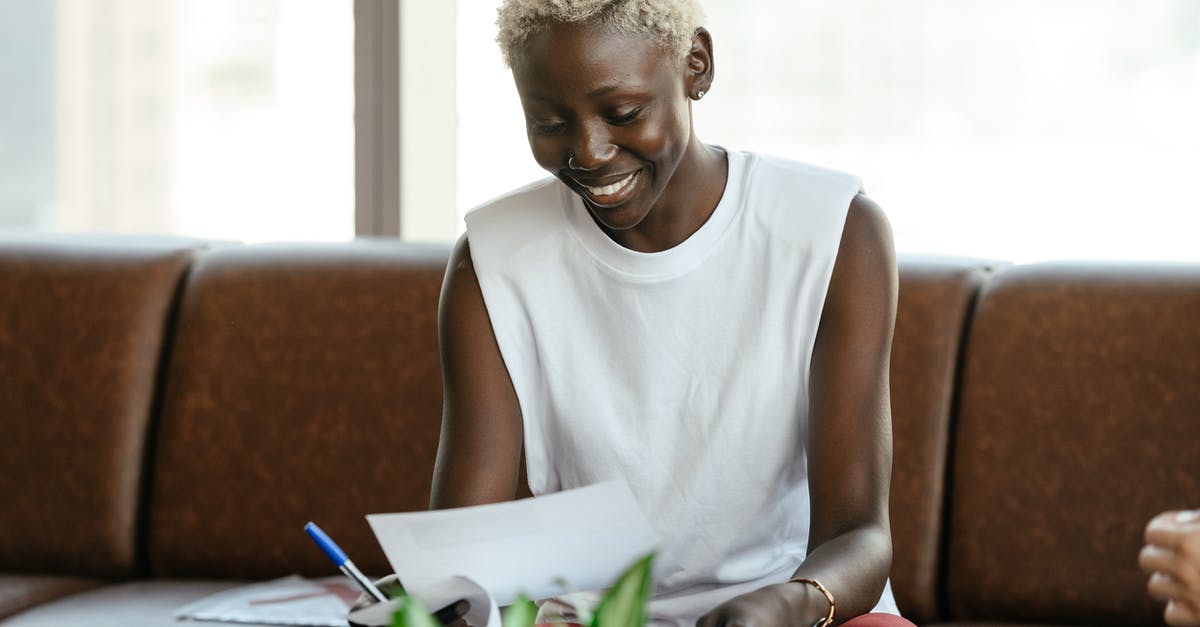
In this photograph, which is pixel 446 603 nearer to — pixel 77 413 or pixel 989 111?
pixel 77 413

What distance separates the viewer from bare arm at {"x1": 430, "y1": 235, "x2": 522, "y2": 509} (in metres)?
1.64

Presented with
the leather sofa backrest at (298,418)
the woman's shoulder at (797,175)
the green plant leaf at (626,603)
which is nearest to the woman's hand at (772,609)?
the green plant leaf at (626,603)

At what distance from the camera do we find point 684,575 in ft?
5.29

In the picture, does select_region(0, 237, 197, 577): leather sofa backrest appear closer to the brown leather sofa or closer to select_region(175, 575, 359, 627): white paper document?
the brown leather sofa

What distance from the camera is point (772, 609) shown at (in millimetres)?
1202

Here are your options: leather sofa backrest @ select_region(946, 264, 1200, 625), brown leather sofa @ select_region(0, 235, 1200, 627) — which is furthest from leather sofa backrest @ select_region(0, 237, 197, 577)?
leather sofa backrest @ select_region(946, 264, 1200, 625)

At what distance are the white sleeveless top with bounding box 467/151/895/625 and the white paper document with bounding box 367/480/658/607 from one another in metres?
0.32

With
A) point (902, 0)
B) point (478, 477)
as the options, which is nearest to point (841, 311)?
point (478, 477)

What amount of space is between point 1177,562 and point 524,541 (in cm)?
54

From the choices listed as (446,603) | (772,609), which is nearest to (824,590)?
(772,609)

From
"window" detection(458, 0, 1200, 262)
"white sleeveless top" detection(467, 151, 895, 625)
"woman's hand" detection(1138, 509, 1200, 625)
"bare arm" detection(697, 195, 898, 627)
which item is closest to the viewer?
"woman's hand" detection(1138, 509, 1200, 625)

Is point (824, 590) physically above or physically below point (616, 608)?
below

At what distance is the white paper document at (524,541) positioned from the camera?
1193 millimetres

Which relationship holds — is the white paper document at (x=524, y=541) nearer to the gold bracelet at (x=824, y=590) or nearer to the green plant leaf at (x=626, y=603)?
the gold bracelet at (x=824, y=590)
